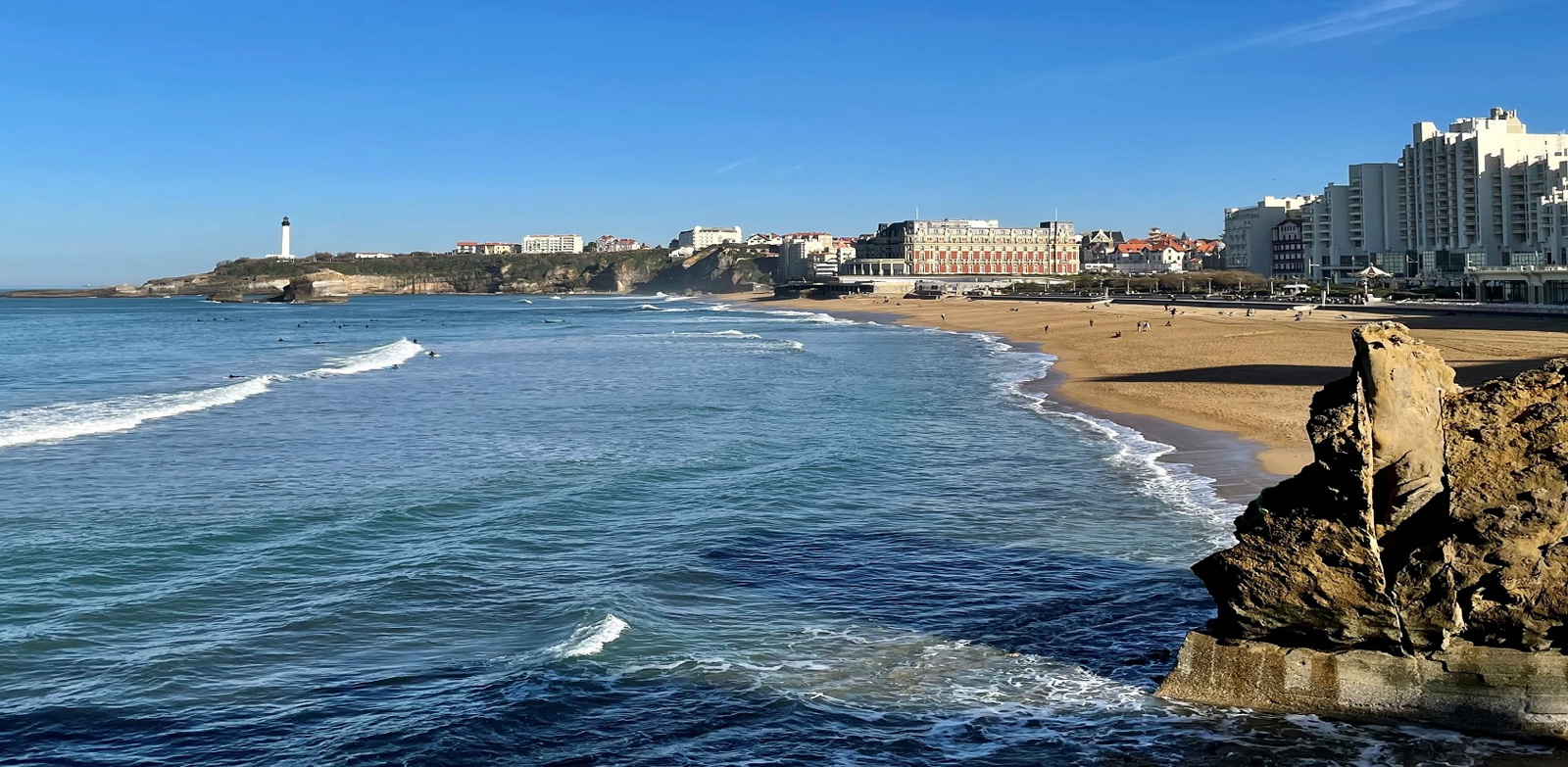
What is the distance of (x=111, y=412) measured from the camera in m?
35.1

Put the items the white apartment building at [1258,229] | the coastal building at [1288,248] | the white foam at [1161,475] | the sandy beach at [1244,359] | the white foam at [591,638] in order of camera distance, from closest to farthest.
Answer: the white foam at [591,638] → the white foam at [1161,475] → the sandy beach at [1244,359] → the coastal building at [1288,248] → the white apartment building at [1258,229]

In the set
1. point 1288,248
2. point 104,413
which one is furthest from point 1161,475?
point 1288,248

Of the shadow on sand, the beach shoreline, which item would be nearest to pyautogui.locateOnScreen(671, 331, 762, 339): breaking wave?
the beach shoreline

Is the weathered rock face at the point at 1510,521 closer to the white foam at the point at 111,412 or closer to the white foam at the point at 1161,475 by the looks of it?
the white foam at the point at 1161,475

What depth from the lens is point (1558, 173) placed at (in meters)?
111

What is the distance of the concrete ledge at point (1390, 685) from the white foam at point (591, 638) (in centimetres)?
533

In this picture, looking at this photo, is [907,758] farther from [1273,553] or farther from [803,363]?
[803,363]

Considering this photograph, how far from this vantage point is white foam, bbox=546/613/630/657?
12.3 meters

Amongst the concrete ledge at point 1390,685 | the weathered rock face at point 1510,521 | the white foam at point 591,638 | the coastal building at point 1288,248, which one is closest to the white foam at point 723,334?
the white foam at point 591,638

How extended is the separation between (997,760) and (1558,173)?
123 meters

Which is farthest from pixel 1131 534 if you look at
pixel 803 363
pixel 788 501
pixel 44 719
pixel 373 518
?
pixel 803 363

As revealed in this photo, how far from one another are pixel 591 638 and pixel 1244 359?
35.4 meters

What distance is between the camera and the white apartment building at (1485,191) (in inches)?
4400

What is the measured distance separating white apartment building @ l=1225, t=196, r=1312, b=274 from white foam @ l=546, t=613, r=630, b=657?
178649 mm
